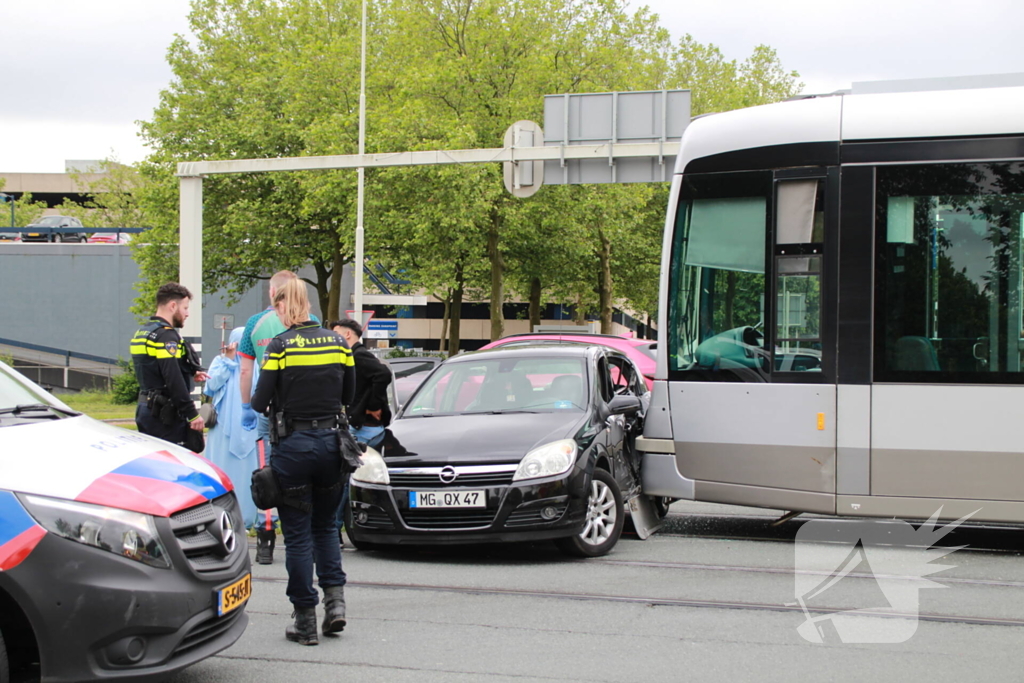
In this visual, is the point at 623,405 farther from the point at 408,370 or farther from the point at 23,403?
the point at 408,370

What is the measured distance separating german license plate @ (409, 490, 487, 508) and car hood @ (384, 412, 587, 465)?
0.69 ft

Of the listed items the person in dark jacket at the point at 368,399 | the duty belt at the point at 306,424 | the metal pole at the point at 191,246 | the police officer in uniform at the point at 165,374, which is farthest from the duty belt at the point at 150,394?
the metal pole at the point at 191,246

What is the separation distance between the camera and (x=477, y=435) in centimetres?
789

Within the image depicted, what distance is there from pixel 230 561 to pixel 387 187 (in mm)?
27249

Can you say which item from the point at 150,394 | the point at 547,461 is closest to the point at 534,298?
the point at 547,461

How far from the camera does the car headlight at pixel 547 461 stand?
748 centimetres

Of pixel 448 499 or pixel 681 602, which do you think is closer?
pixel 681 602

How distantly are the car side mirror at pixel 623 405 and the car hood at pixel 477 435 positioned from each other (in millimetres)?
361

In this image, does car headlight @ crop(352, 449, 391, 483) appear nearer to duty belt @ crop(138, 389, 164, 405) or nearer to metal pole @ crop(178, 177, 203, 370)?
duty belt @ crop(138, 389, 164, 405)

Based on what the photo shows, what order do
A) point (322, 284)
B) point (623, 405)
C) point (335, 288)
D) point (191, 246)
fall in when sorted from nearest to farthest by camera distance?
point (623, 405)
point (191, 246)
point (335, 288)
point (322, 284)

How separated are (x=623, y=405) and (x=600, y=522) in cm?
105

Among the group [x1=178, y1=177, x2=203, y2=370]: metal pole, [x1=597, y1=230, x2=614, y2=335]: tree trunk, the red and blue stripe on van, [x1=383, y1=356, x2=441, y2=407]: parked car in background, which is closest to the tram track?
the red and blue stripe on van

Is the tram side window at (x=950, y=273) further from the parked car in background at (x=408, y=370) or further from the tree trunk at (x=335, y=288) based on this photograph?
the tree trunk at (x=335, y=288)

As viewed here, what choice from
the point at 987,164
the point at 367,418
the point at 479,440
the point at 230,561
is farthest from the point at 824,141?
the point at 230,561
